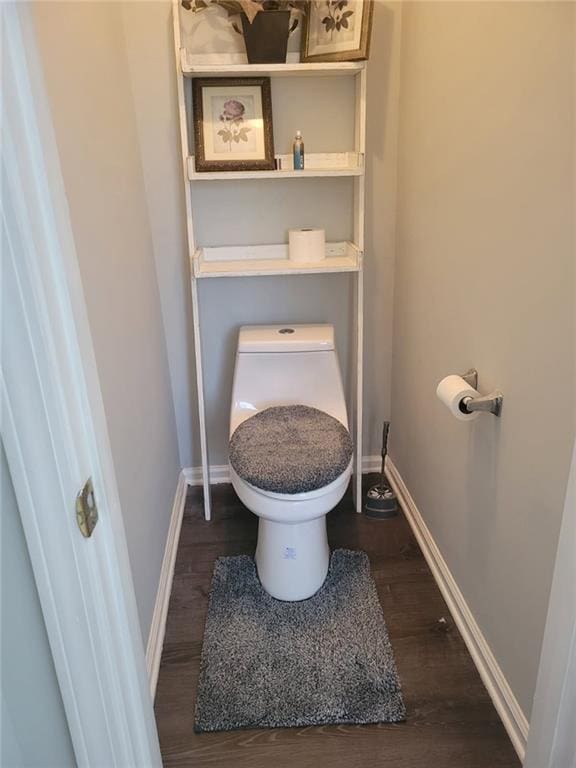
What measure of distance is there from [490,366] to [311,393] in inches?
33.1

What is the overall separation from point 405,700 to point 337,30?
1992 millimetres

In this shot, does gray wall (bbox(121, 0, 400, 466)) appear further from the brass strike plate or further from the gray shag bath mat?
the brass strike plate

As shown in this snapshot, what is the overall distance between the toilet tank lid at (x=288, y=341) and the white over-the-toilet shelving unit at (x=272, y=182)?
129 mm

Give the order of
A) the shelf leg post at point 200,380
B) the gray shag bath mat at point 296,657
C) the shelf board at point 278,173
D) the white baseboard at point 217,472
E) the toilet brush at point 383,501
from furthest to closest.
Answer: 1. the white baseboard at point 217,472
2. the toilet brush at point 383,501
3. the shelf leg post at point 200,380
4. the shelf board at point 278,173
5. the gray shag bath mat at point 296,657

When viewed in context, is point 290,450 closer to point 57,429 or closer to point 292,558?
point 292,558

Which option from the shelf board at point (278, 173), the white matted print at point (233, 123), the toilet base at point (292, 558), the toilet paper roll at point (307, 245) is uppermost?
the white matted print at point (233, 123)

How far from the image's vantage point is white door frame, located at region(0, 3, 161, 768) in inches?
26.0

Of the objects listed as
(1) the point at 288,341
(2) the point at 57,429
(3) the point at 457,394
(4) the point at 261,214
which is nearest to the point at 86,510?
(2) the point at 57,429

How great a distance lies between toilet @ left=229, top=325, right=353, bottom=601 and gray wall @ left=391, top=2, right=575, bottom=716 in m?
0.35

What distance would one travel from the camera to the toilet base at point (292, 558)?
177cm

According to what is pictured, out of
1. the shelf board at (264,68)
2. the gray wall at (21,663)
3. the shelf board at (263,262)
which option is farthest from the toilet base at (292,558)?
the shelf board at (264,68)

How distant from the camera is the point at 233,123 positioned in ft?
6.53

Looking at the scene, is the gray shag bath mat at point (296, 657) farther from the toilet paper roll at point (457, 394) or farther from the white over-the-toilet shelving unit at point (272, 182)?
the toilet paper roll at point (457, 394)

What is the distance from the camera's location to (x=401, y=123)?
6.64ft
